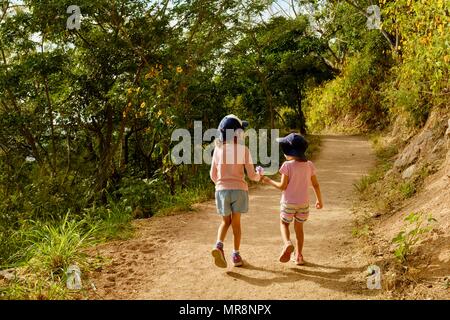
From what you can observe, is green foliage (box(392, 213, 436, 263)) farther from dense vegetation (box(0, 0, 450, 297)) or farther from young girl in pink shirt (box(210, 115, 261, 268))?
dense vegetation (box(0, 0, 450, 297))

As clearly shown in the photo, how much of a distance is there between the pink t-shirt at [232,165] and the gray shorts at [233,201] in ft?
0.18

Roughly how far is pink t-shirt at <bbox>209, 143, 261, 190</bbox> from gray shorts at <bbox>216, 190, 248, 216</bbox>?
6 centimetres

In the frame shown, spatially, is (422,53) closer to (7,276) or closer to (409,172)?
(409,172)

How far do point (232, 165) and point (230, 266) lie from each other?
1.18 meters

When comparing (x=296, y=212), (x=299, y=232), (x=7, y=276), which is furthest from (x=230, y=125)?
(x=7, y=276)

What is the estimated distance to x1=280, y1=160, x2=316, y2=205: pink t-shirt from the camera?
4.90m

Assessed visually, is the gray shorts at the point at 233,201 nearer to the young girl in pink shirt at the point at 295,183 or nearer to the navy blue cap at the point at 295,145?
the young girl in pink shirt at the point at 295,183

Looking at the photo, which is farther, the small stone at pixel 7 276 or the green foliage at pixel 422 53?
the green foliage at pixel 422 53

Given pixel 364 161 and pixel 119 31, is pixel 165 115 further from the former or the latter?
pixel 364 161

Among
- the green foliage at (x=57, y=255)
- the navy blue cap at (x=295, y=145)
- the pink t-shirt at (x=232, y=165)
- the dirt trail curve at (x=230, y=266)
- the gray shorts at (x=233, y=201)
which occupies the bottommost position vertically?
the dirt trail curve at (x=230, y=266)

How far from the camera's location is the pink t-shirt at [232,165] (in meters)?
4.86

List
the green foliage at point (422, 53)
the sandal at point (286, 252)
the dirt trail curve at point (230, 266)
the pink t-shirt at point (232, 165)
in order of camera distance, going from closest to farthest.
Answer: the dirt trail curve at point (230, 266), the sandal at point (286, 252), the pink t-shirt at point (232, 165), the green foliage at point (422, 53)

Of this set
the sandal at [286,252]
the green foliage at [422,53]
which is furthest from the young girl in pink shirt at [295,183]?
the green foliage at [422,53]
